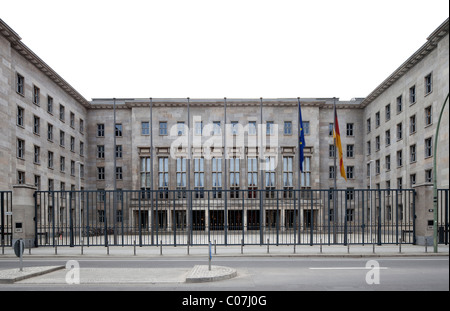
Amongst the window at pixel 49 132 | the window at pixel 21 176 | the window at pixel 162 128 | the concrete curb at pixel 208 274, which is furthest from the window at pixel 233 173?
the concrete curb at pixel 208 274

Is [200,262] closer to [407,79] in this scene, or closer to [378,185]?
[407,79]

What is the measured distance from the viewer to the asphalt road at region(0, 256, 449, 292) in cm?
1190

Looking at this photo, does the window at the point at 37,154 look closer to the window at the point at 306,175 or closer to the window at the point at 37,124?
Result: the window at the point at 37,124

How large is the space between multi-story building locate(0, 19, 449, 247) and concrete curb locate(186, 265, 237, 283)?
27535mm

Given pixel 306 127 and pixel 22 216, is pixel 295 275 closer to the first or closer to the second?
pixel 22 216

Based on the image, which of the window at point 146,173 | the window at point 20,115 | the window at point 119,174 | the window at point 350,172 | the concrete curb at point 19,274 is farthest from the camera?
the window at point 119,174

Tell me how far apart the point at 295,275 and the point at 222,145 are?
3726cm

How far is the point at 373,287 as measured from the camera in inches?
464

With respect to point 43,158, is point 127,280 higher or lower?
lower

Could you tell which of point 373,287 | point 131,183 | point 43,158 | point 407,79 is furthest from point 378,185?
point 373,287

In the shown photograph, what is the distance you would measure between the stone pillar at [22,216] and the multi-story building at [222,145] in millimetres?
15334

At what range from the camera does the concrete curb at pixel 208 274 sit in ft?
41.6

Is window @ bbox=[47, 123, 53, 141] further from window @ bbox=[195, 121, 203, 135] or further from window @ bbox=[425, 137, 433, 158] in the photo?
window @ bbox=[425, 137, 433, 158]
